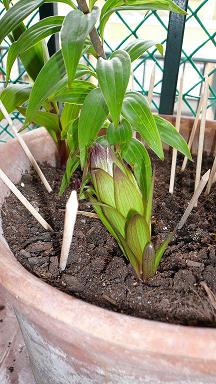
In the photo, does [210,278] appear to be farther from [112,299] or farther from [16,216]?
[16,216]

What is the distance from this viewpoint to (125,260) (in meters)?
0.61

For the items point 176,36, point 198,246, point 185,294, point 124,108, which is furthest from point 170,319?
point 176,36

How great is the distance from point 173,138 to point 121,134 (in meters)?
0.09

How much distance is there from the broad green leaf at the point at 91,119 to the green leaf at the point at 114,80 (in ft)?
0.17

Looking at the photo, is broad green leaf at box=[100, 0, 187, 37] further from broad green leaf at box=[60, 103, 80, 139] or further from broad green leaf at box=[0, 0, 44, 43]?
broad green leaf at box=[60, 103, 80, 139]

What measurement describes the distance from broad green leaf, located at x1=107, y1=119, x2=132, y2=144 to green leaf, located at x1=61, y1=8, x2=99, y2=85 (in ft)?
0.47

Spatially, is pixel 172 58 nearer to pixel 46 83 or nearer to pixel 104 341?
pixel 46 83

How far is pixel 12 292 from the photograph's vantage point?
473 millimetres

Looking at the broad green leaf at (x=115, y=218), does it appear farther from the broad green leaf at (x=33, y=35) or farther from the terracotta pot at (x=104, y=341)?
the broad green leaf at (x=33, y=35)

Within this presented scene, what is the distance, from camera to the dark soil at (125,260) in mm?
522

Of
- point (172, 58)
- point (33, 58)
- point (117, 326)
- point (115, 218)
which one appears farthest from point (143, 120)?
point (172, 58)

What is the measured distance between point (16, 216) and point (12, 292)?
0.24 meters

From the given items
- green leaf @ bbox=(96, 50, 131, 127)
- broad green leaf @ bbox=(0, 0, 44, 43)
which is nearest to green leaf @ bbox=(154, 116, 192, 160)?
green leaf @ bbox=(96, 50, 131, 127)

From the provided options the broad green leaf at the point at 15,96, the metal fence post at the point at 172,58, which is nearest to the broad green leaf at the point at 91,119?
the broad green leaf at the point at 15,96
